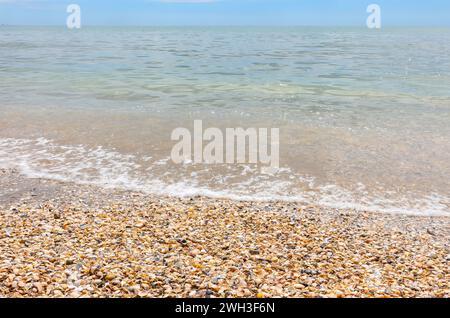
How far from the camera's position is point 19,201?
23.3 ft

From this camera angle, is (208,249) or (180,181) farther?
(180,181)

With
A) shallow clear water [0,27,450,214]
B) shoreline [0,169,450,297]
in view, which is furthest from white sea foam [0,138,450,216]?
shoreline [0,169,450,297]

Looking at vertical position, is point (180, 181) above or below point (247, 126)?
below

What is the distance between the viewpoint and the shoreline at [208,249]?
433 cm

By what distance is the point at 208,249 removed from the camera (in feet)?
17.2

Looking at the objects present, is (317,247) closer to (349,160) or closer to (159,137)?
(349,160)

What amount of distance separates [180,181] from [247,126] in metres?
5.11

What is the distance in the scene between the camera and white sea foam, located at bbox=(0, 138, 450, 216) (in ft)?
24.6

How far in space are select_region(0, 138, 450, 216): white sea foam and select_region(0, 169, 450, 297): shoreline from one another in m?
0.42

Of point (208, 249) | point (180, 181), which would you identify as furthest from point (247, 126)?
point (208, 249)

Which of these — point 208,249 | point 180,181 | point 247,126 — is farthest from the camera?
point 247,126

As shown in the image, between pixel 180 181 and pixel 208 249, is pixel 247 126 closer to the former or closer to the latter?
pixel 180 181

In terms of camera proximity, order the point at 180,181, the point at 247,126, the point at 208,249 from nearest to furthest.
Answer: the point at 208,249, the point at 180,181, the point at 247,126

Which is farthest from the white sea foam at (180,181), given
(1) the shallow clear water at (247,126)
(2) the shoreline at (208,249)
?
(2) the shoreline at (208,249)
